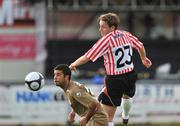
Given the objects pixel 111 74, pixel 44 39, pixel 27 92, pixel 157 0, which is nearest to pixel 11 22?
pixel 44 39

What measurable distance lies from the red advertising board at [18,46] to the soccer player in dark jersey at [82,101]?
589 inches

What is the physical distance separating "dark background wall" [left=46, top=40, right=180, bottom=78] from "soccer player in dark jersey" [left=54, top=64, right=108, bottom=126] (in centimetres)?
1414

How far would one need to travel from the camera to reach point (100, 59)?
83.0ft

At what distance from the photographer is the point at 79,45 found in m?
25.6

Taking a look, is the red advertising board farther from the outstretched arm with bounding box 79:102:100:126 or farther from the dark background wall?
the outstretched arm with bounding box 79:102:100:126

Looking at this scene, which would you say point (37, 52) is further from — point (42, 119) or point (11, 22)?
point (42, 119)

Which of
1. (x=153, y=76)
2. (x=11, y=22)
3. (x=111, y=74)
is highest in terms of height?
(x=111, y=74)

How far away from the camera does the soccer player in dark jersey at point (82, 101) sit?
1069 cm

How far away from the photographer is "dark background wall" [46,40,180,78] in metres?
25.2

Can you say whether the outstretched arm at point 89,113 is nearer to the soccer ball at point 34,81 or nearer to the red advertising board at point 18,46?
the soccer ball at point 34,81

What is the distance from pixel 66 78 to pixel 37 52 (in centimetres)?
1494

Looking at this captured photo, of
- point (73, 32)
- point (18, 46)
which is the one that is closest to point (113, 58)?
point (73, 32)

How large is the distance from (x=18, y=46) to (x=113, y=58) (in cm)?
1472

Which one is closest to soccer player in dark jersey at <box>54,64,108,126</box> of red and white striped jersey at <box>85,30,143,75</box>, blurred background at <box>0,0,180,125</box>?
red and white striped jersey at <box>85,30,143,75</box>
